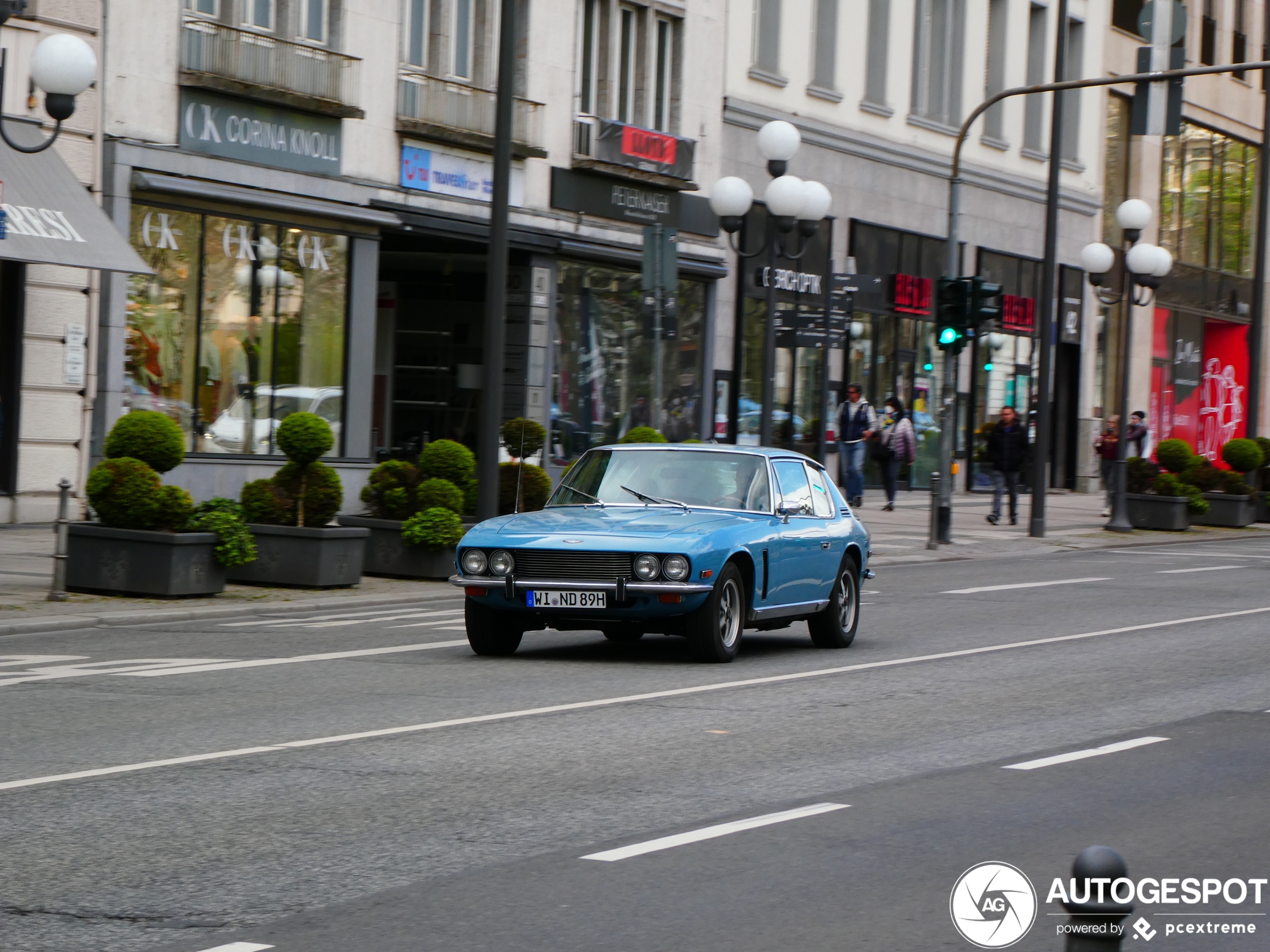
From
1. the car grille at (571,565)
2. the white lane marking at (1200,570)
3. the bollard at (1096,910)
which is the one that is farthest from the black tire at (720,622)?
the white lane marking at (1200,570)

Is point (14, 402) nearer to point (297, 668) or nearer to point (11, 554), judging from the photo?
point (11, 554)

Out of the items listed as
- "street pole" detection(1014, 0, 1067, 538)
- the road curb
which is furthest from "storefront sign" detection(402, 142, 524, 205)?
the road curb

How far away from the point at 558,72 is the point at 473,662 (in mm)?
18644

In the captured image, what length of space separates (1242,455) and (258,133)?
1882cm

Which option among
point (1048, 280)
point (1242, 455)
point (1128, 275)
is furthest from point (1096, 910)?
point (1242, 455)

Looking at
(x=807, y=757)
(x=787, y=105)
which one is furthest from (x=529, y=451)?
(x=787, y=105)

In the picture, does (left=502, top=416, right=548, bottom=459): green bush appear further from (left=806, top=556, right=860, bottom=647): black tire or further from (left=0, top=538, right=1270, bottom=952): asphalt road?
(left=0, top=538, right=1270, bottom=952): asphalt road

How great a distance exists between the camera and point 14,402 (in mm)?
22484

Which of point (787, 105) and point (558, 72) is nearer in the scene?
point (558, 72)

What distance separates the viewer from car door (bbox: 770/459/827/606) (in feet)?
44.6

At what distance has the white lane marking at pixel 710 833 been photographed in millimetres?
6906

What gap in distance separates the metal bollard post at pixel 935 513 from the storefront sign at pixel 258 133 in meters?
8.95

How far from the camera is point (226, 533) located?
1645 centimetres

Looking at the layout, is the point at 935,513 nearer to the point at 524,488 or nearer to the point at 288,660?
the point at 524,488
